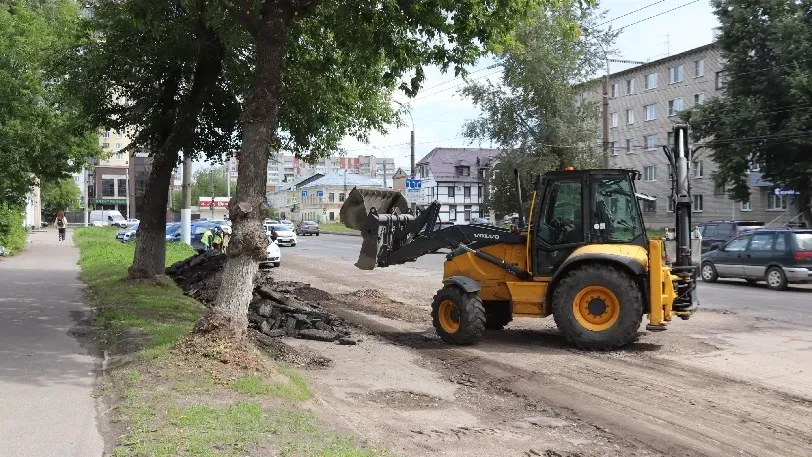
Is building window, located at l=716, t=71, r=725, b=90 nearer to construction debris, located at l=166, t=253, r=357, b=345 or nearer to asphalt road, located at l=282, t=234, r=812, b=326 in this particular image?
asphalt road, located at l=282, t=234, r=812, b=326

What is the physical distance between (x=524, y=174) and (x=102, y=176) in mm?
89472

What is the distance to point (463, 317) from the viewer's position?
10969 mm

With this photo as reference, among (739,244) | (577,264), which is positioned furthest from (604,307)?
(739,244)

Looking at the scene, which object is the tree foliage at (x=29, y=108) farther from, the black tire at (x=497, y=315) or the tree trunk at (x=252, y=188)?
the tree trunk at (x=252, y=188)

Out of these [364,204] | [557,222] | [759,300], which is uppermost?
[364,204]

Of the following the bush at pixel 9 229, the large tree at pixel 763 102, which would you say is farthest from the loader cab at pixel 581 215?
the large tree at pixel 763 102

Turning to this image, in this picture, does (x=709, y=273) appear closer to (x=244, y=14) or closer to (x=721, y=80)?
(x=244, y=14)

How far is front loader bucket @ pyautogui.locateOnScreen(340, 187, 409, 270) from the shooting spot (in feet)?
40.6

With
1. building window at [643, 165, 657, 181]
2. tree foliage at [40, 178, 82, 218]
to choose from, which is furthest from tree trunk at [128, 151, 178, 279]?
tree foliage at [40, 178, 82, 218]

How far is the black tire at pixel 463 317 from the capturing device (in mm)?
10938

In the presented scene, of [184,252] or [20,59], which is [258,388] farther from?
[184,252]

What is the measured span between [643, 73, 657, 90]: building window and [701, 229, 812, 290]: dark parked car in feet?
149

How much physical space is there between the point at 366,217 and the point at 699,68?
177 ft

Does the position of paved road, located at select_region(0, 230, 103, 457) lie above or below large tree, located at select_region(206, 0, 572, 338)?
below
